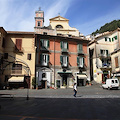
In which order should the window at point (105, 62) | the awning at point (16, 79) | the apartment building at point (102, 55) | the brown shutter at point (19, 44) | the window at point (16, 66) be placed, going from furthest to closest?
the window at point (105, 62), the apartment building at point (102, 55), the brown shutter at point (19, 44), the window at point (16, 66), the awning at point (16, 79)

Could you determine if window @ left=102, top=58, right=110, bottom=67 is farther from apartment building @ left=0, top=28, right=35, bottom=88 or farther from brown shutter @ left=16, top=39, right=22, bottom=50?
brown shutter @ left=16, top=39, right=22, bottom=50

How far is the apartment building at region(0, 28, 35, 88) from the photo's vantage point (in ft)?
78.6

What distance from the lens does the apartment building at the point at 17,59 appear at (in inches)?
943

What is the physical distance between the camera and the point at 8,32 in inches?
1024

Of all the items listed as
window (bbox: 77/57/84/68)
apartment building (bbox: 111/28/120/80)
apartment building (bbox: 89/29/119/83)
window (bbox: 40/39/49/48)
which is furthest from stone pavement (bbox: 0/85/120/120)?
apartment building (bbox: 89/29/119/83)

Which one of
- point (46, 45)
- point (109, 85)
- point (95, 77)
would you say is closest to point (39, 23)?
point (46, 45)

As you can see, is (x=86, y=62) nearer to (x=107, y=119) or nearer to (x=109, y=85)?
(x=109, y=85)

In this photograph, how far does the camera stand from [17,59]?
81.7ft

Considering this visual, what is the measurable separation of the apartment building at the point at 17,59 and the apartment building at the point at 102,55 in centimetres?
1602

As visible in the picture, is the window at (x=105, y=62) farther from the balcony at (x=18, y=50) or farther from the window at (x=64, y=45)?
the balcony at (x=18, y=50)

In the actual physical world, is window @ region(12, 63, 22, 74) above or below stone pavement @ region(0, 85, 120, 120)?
above

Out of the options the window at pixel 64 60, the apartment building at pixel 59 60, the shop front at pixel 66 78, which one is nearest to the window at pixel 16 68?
the apartment building at pixel 59 60

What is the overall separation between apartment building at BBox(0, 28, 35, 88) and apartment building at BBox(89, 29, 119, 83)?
52.6 feet

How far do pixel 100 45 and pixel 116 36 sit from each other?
16.0 feet
